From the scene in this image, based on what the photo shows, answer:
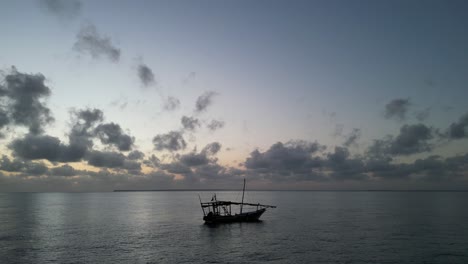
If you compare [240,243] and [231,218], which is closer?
[240,243]

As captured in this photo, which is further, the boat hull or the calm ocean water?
the boat hull

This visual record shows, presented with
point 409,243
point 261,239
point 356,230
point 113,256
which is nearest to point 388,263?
point 409,243

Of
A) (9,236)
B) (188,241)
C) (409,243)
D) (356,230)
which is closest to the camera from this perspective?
(409,243)

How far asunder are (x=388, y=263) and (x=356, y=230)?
32224 mm

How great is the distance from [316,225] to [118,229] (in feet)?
173

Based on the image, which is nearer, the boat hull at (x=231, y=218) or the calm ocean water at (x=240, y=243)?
the calm ocean water at (x=240, y=243)

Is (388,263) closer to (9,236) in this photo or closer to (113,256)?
(113,256)

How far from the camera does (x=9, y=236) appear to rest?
7394cm

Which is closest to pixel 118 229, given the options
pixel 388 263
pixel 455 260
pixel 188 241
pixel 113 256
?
pixel 188 241

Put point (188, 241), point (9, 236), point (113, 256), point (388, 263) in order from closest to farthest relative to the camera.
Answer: point (388, 263), point (113, 256), point (188, 241), point (9, 236)

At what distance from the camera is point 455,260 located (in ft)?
166

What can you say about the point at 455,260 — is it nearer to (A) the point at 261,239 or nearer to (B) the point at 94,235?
(A) the point at 261,239

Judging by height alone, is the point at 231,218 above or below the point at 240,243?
above

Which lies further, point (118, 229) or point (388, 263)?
point (118, 229)
